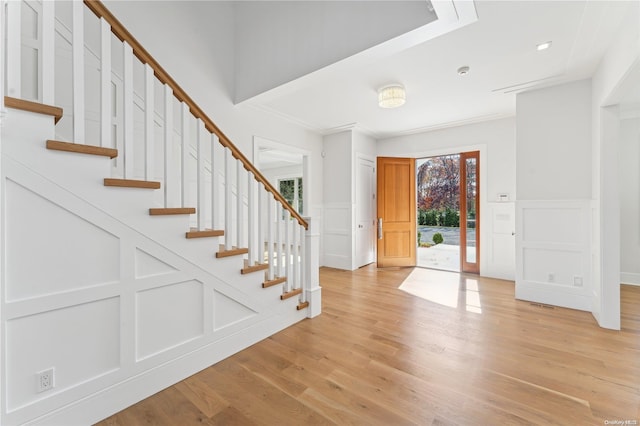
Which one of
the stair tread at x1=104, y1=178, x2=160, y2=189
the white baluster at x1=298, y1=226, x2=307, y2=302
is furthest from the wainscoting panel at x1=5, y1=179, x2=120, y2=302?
the white baluster at x1=298, y1=226, x2=307, y2=302

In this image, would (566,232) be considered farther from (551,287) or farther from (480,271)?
(480,271)

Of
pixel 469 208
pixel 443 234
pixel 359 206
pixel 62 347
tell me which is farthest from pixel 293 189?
A: pixel 62 347

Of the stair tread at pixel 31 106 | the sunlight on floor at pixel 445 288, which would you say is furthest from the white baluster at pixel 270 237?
the sunlight on floor at pixel 445 288

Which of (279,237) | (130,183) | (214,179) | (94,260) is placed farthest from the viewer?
(279,237)

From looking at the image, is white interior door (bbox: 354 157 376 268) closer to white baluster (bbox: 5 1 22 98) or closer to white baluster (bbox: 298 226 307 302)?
white baluster (bbox: 298 226 307 302)

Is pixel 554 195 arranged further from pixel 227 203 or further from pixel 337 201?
pixel 227 203

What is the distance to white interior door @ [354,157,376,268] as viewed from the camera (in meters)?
5.45

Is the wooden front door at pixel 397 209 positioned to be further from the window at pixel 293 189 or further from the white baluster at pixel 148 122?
the window at pixel 293 189

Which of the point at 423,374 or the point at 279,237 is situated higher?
the point at 279,237

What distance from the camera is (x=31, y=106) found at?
4.36 ft

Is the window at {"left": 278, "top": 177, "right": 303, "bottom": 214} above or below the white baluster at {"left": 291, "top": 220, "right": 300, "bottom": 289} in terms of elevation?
above

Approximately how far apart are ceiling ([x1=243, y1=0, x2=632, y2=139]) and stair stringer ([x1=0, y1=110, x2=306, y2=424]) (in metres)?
2.22

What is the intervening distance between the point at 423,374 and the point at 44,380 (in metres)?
2.31

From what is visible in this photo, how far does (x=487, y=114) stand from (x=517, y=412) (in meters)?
4.37
